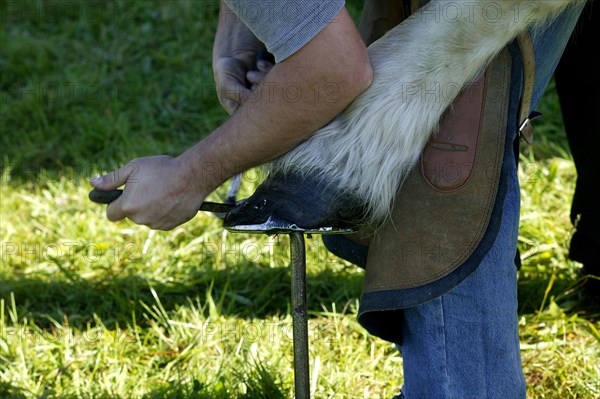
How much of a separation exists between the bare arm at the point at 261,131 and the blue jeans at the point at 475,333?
29 centimetres

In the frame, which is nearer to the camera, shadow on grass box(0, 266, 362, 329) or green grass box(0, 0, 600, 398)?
green grass box(0, 0, 600, 398)

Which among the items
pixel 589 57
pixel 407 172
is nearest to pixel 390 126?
pixel 407 172

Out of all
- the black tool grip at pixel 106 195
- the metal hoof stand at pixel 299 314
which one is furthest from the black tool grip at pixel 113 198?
the metal hoof stand at pixel 299 314

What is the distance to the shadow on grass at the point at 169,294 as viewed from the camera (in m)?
2.23

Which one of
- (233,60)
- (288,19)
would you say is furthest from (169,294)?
(288,19)

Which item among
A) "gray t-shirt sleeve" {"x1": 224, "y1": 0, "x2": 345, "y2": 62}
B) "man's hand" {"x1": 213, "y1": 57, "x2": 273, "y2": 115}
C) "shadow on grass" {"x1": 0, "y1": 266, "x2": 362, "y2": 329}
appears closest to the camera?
"gray t-shirt sleeve" {"x1": 224, "y1": 0, "x2": 345, "y2": 62}

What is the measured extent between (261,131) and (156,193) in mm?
194

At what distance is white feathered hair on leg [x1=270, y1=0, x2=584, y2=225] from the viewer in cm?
113

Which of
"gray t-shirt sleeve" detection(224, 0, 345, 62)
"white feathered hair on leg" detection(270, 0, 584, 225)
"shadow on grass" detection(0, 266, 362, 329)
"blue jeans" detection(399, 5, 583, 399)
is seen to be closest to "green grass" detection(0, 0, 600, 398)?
"shadow on grass" detection(0, 266, 362, 329)

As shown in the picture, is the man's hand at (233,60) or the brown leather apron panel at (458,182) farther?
the man's hand at (233,60)

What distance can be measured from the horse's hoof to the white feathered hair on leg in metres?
0.02

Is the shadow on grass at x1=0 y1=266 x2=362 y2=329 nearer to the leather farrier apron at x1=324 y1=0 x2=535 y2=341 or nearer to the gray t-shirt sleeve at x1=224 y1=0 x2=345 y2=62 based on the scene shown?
the leather farrier apron at x1=324 y1=0 x2=535 y2=341

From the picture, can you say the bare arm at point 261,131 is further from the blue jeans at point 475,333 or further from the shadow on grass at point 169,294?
the shadow on grass at point 169,294

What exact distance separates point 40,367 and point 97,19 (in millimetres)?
2278
